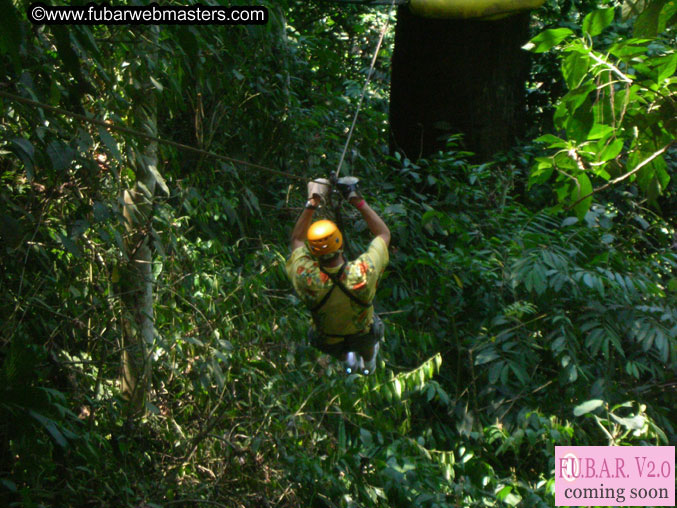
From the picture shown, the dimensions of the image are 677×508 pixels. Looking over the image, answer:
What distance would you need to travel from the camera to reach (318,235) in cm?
343

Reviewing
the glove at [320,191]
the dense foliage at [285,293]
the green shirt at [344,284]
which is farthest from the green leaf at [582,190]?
the glove at [320,191]

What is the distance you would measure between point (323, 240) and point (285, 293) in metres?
2.15

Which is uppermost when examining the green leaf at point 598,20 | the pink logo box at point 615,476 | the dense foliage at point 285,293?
the green leaf at point 598,20

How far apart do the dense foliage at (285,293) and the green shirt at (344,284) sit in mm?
703

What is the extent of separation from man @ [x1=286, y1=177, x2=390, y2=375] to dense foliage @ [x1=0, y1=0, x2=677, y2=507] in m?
0.53

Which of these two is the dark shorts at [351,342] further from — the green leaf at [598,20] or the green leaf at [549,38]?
the green leaf at [598,20]

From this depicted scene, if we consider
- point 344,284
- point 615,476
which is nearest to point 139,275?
point 344,284

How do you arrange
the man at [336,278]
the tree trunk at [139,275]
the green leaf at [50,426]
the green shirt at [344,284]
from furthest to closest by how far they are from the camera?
the tree trunk at [139,275], the green shirt at [344,284], the man at [336,278], the green leaf at [50,426]

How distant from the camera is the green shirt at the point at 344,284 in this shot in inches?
143

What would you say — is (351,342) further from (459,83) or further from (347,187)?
(459,83)

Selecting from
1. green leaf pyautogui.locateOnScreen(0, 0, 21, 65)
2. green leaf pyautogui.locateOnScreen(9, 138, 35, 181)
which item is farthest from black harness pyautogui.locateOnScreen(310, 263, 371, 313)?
green leaf pyautogui.locateOnScreen(0, 0, 21, 65)

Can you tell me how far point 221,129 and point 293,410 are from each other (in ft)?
7.25

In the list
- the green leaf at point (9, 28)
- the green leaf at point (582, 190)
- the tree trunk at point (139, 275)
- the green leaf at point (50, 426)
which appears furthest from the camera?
the tree trunk at point (139, 275)

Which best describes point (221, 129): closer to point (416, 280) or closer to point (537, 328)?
point (416, 280)
